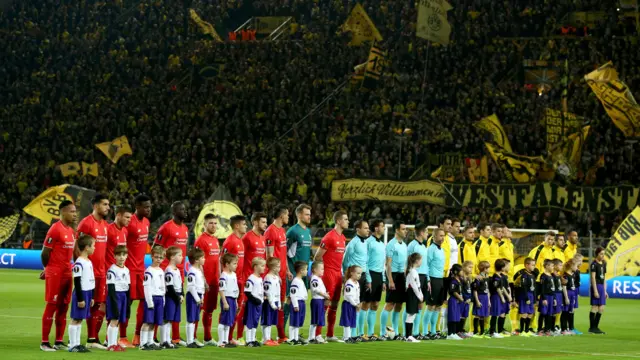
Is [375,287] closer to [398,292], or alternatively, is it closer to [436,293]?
[398,292]

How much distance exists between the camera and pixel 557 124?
4019 cm

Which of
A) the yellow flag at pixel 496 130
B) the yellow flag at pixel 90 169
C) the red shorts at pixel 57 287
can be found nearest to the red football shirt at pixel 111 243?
the red shorts at pixel 57 287

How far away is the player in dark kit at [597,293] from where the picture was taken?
2477 cm

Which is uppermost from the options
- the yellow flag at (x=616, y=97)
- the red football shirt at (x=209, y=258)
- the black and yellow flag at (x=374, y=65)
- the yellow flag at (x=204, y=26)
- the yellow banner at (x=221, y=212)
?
the yellow flag at (x=204, y=26)

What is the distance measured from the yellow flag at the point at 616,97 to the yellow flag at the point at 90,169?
20477 mm

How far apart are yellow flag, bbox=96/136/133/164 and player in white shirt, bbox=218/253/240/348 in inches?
1195

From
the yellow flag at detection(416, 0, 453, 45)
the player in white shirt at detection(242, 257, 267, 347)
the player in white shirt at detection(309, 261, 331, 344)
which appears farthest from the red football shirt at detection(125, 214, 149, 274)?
the yellow flag at detection(416, 0, 453, 45)

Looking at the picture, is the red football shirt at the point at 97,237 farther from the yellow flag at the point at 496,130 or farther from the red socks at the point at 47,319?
the yellow flag at the point at 496,130

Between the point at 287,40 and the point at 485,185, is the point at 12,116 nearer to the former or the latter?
the point at 287,40

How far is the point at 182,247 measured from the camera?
18.7 m

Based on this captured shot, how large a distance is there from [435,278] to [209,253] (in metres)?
4.72

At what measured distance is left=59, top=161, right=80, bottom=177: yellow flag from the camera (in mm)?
47125

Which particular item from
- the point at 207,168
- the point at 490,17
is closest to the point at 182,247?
the point at 207,168

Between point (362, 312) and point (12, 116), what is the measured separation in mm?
36311
